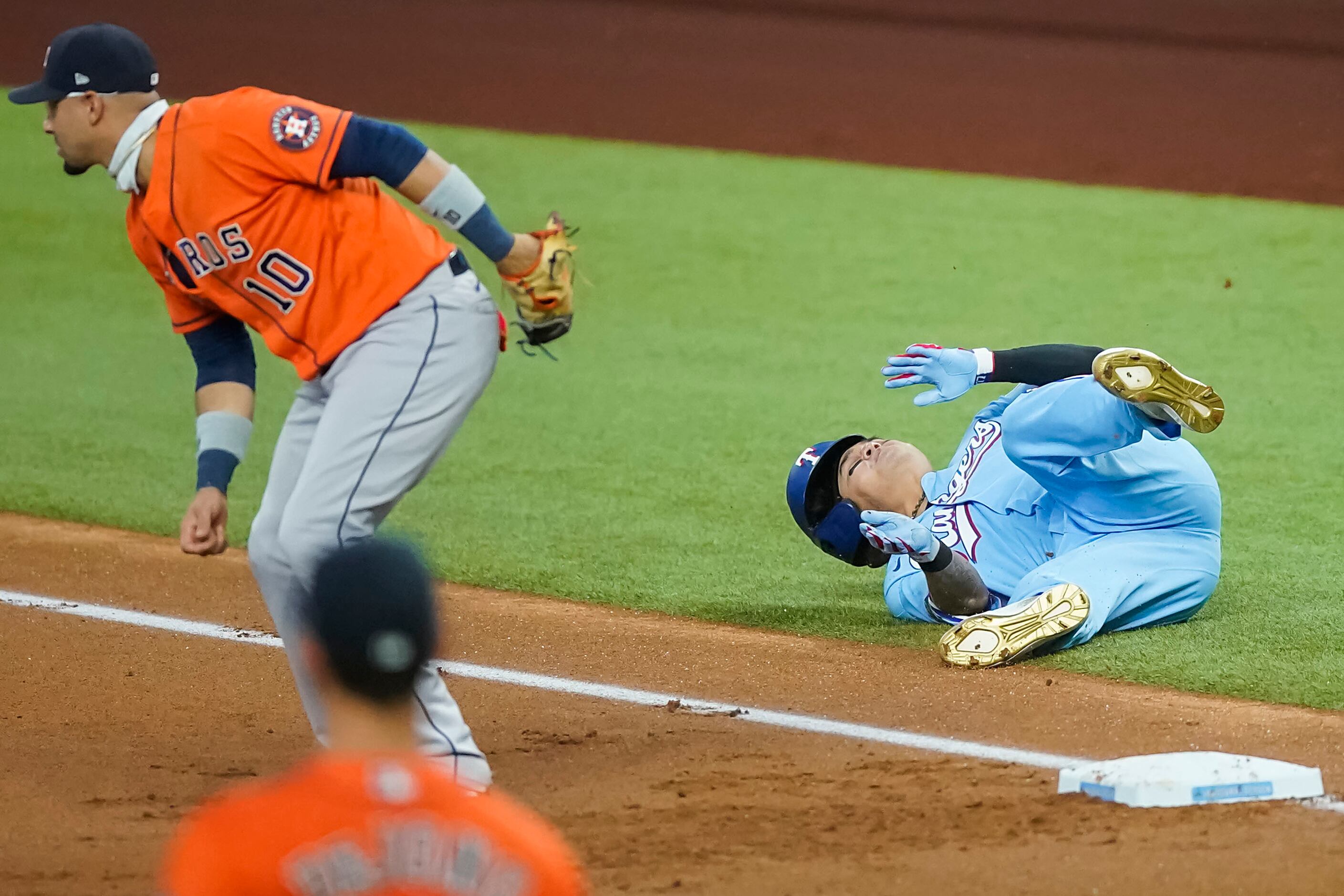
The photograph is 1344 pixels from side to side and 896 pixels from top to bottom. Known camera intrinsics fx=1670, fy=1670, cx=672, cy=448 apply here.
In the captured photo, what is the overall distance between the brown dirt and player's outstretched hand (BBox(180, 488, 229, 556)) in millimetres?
630

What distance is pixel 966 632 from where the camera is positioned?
16.2 feet

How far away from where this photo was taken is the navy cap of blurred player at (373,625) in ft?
7.14

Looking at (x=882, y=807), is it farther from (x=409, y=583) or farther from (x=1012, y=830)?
(x=409, y=583)

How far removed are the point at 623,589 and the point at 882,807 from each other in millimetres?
2202

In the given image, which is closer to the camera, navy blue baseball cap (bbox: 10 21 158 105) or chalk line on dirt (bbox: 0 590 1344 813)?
navy blue baseball cap (bbox: 10 21 158 105)

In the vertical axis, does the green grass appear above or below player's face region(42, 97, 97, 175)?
below

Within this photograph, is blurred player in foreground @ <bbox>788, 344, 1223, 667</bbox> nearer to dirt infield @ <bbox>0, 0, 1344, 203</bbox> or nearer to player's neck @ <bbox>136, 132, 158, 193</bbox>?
player's neck @ <bbox>136, 132, 158, 193</bbox>

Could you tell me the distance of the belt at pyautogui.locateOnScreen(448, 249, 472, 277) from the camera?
12.7 ft

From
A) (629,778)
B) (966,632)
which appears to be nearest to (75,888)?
(629,778)

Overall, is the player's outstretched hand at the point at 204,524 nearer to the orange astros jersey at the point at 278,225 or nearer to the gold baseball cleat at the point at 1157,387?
the orange astros jersey at the point at 278,225

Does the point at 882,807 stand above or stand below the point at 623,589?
above

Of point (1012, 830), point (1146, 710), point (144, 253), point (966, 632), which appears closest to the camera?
point (1012, 830)

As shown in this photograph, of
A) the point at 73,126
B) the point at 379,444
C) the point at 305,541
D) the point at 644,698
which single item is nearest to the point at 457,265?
the point at 379,444


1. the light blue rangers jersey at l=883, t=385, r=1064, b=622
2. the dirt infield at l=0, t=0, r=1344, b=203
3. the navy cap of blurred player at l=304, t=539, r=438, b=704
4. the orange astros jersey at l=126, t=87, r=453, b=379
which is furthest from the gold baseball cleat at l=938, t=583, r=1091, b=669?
the dirt infield at l=0, t=0, r=1344, b=203
